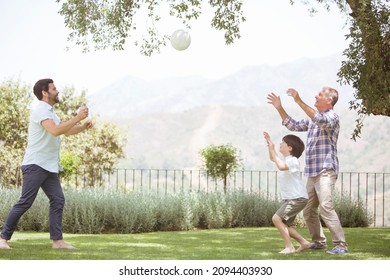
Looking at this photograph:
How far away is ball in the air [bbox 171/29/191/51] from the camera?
28.3ft

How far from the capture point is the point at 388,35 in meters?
7.05

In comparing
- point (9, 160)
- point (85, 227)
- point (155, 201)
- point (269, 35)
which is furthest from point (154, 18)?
point (269, 35)

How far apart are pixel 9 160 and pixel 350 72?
41.1 ft

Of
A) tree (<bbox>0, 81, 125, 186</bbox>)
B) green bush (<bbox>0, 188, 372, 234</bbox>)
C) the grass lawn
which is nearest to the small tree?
green bush (<bbox>0, 188, 372, 234</bbox>)

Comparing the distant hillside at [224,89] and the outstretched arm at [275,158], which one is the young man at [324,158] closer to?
the outstretched arm at [275,158]

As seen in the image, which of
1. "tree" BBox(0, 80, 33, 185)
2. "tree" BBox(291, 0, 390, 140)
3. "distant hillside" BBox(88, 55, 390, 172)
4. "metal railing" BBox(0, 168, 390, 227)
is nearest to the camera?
"tree" BBox(291, 0, 390, 140)

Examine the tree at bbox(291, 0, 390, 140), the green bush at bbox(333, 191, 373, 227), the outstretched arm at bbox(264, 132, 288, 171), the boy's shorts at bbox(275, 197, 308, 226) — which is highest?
the tree at bbox(291, 0, 390, 140)

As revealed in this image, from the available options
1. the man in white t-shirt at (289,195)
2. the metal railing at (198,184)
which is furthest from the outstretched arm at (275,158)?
the metal railing at (198,184)

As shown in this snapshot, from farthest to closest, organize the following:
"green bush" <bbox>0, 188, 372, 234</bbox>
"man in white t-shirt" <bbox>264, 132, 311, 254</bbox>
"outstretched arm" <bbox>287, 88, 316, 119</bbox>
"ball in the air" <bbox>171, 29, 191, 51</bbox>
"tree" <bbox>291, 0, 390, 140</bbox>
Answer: "ball in the air" <bbox>171, 29, 191, 51</bbox>
"green bush" <bbox>0, 188, 372, 234</bbox>
"tree" <bbox>291, 0, 390, 140</bbox>
"man in white t-shirt" <bbox>264, 132, 311, 254</bbox>
"outstretched arm" <bbox>287, 88, 316, 119</bbox>

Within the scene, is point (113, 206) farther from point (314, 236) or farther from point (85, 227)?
point (314, 236)

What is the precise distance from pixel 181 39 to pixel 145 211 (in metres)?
2.31

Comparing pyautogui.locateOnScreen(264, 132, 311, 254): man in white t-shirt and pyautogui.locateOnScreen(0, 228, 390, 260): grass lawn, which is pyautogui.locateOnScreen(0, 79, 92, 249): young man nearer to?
pyautogui.locateOnScreen(0, 228, 390, 260): grass lawn

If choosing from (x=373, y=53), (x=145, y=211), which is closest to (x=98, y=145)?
(x=145, y=211)

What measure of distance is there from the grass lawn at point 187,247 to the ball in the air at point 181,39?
7.96 ft
